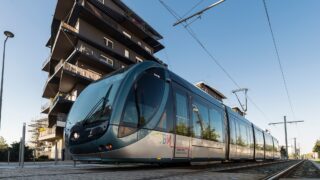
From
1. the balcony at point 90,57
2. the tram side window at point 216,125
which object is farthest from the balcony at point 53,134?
the tram side window at point 216,125

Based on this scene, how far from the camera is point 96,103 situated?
8.53m

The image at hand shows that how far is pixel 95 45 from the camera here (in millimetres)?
33562

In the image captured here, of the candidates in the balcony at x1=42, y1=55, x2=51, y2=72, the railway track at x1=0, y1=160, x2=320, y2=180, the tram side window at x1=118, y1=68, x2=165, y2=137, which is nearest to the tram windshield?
the tram side window at x1=118, y1=68, x2=165, y2=137

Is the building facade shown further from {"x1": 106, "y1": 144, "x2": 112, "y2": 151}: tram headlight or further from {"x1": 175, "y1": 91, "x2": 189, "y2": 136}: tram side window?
{"x1": 106, "y1": 144, "x2": 112, "y2": 151}: tram headlight

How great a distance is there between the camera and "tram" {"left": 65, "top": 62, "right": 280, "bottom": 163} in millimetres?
7832

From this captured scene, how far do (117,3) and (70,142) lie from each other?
3232 centimetres

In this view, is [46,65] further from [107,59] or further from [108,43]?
[107,59]

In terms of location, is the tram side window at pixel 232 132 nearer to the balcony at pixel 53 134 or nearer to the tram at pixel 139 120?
the tram at pixel 139 120

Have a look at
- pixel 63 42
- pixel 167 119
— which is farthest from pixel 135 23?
pixel 167 119

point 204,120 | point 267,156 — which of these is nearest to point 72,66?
point 267,156

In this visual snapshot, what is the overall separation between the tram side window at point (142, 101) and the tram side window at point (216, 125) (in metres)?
4.16

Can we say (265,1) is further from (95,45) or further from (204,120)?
(95,45)

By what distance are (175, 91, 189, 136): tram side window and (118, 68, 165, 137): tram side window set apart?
981 millimetres

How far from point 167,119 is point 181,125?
0.93 m
